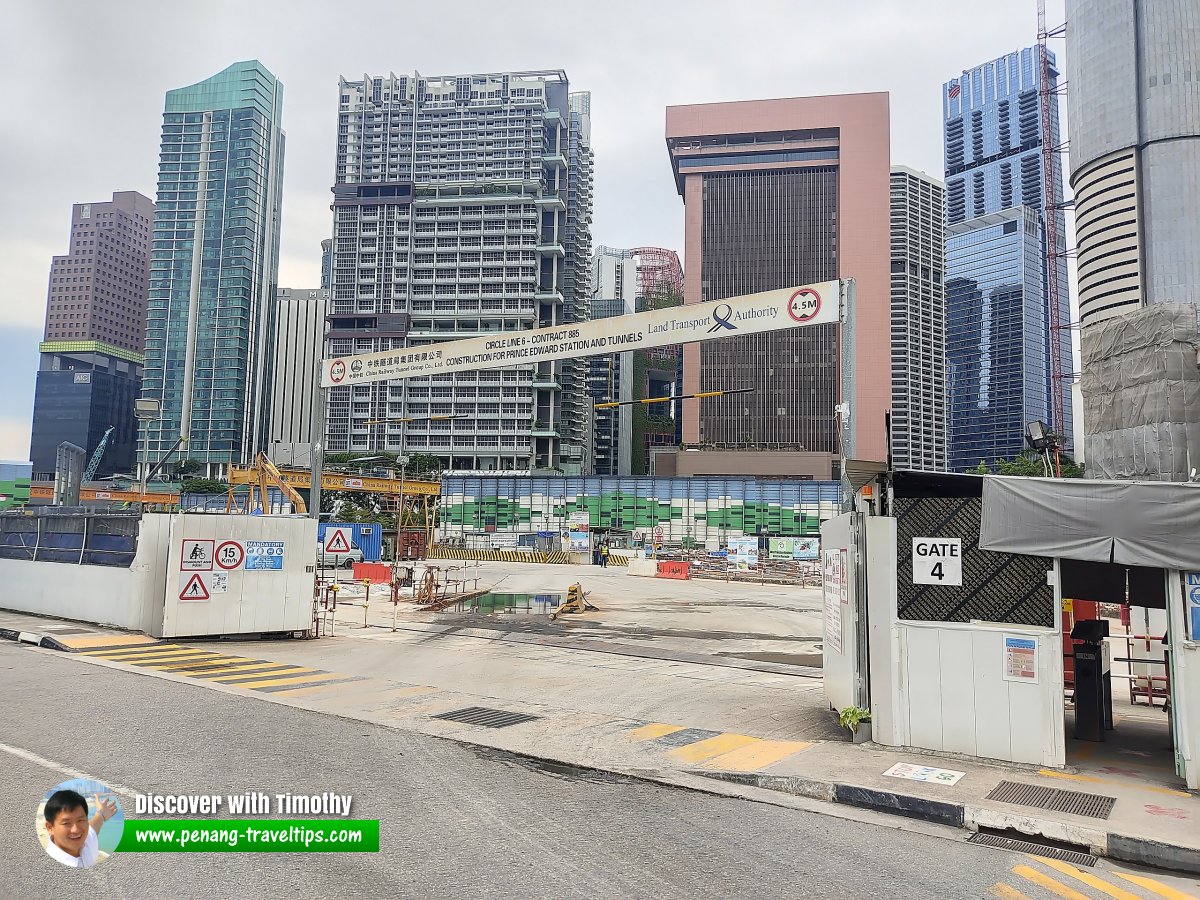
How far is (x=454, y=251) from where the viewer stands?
493ft

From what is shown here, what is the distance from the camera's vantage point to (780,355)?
148625mm

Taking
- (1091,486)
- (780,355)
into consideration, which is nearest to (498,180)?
(780,355)

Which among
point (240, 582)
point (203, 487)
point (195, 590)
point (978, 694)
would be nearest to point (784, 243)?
point (203, 487)

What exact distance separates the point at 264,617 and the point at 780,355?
13757 centimetres

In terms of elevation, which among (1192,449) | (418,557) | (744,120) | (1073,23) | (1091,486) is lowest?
(418,557)

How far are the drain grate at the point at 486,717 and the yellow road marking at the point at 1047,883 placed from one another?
631cm

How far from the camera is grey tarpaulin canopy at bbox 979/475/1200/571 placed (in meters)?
8.28

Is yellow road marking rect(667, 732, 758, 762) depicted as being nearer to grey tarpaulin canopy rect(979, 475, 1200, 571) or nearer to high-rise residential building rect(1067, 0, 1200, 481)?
grey tarpaulin canopy rect(979, 475, 1200, 571)

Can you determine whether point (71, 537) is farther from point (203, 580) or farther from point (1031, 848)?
point (1031, 848)

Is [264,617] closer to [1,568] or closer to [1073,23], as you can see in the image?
[1,568]

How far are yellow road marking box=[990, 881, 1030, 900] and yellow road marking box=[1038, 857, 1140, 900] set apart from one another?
61 cm

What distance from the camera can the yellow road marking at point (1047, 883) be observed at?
5.65 meters

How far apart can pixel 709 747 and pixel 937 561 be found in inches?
134

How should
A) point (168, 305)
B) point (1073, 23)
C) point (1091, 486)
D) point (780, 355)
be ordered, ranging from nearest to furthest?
1. point (1091, 486)
2. point (780, 355)
3. point (1073, 23)
4. point (168, 305)
